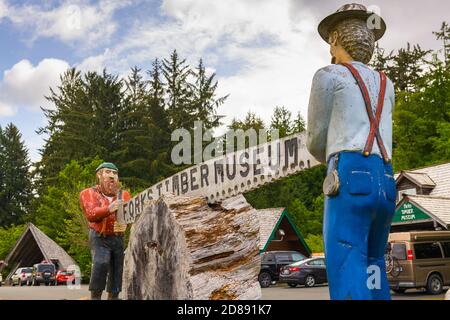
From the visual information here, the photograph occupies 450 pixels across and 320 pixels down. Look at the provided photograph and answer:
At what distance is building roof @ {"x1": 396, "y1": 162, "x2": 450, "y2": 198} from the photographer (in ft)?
79.7

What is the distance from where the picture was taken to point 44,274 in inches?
1203

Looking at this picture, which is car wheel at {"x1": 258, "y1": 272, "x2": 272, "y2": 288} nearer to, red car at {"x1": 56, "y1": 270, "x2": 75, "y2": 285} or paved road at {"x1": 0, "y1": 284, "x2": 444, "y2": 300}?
paved road at {"x1": 0, "y1": 284, "x2": 444, "y2": 300}

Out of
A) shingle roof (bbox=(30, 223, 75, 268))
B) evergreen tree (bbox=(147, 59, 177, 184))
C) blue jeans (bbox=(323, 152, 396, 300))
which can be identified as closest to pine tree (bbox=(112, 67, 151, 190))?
evergreen tree (bbox=(147, 59, 177, 184))

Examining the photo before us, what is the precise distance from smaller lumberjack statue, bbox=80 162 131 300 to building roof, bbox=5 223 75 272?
2730cm

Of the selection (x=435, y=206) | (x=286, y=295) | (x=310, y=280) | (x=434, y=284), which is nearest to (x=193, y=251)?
(x=286, y=295)

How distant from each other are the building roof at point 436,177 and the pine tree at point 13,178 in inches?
1570

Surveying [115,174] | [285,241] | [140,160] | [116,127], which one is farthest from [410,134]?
[115,174]

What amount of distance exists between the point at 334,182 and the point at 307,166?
43.4 inches

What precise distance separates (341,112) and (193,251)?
2.27 metres

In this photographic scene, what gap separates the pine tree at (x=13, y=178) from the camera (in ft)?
178

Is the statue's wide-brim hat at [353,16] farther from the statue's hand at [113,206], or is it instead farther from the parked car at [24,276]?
the parked car at [24,276]

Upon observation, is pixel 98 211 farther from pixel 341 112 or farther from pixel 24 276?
pixel 24 276

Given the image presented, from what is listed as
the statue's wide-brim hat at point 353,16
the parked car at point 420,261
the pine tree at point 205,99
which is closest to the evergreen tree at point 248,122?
the pine tree at point 205,99

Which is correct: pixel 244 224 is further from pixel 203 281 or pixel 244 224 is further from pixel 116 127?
pixel 116 127
